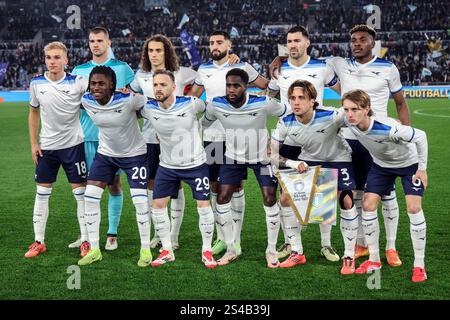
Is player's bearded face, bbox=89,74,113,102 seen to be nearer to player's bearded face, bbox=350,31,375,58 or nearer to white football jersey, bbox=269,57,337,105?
white football jersey, bbox=269,57,337,105

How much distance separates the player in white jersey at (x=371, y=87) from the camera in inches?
239

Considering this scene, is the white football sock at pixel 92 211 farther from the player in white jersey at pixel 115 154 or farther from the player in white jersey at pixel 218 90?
the player in white jersey at pixel 218 90

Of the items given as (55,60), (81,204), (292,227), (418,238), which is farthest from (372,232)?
(55,60)

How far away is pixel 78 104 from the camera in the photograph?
20.9 feet

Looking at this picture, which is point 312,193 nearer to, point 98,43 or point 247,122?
point 247,122

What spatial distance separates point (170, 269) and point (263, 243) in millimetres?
1368

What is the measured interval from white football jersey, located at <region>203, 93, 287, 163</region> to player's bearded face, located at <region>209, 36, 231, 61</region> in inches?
27.0

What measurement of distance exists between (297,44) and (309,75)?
1.08ft

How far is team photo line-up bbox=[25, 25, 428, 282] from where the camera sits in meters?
5.71

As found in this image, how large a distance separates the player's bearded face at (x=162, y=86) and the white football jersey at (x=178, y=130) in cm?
16

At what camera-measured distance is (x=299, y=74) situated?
6168 millimetres
